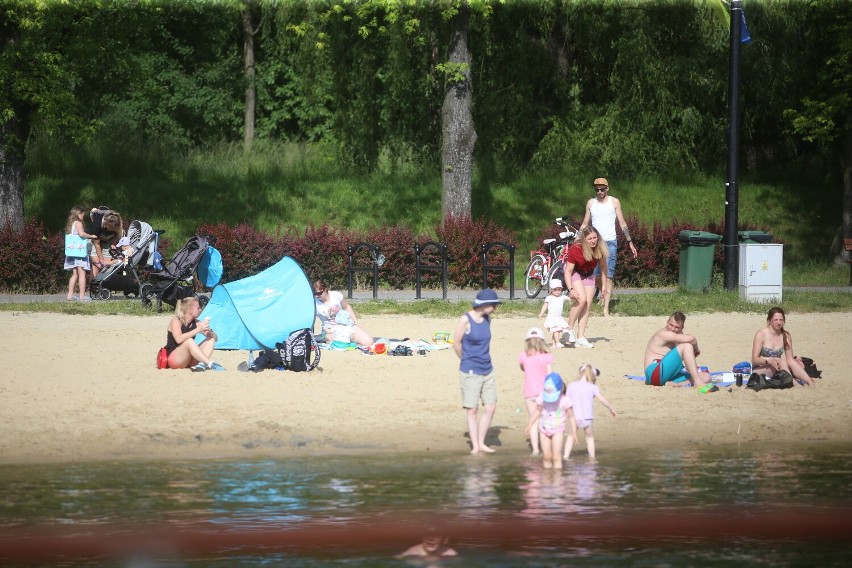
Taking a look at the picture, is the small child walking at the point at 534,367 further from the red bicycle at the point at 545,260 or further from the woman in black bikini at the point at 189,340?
the red bicycle at the point at 545,260

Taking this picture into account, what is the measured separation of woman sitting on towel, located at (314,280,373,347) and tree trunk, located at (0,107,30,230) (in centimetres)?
1161

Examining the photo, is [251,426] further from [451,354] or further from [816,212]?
[816,212]

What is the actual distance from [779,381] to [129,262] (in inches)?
434

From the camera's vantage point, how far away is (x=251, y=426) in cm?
1340

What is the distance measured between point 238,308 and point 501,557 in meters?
7.38

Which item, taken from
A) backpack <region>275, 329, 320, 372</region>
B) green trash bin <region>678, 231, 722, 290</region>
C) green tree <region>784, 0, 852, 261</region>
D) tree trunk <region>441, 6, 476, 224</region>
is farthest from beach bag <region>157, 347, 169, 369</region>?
green tree <region>784, 0, 852, 261</region>

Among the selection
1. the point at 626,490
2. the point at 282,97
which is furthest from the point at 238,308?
the point at 282,97

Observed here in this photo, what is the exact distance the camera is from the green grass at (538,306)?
66.9 feet

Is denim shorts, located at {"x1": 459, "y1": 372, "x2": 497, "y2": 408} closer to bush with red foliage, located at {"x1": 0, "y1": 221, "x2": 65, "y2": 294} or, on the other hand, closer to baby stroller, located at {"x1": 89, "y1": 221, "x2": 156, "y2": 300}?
baby stroller, located at {"x1": 89, "y1": 221, "x2": 156, "y2": 300}

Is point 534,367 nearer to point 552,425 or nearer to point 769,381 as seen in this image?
point 552,425

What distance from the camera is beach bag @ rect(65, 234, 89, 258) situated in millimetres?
22391

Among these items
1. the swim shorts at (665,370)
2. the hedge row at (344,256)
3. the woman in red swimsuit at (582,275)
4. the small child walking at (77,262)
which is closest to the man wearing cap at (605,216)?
the woman in red swimsuit at (582,275)

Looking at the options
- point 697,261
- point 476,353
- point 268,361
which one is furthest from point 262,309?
point 697,261

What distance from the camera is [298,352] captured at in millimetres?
15180
